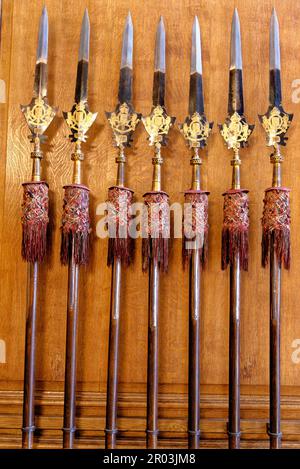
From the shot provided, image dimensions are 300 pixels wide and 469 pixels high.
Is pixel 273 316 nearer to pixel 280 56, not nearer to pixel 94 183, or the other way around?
pixel 94 183

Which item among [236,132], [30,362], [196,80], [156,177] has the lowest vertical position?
[30,362]

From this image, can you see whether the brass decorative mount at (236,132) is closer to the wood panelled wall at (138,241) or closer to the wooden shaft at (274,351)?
the wood panelled wall at (138,241)

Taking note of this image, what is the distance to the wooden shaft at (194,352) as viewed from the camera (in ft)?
5.02

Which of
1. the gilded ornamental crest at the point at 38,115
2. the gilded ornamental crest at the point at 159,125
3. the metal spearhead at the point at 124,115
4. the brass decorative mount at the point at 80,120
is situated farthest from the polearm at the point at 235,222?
the gilded ornamental crest at the point at 38,115

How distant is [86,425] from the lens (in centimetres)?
161

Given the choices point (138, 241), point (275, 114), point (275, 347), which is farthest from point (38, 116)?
point (275, 347)

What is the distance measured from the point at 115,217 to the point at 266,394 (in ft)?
2.07

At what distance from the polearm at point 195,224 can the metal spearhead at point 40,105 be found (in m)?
0.38

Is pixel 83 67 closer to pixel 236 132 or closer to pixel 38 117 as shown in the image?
pixel 38 117

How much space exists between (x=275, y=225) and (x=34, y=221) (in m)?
0.63

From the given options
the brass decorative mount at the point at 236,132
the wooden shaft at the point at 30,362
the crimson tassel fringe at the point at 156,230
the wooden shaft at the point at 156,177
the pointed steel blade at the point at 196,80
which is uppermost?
the pointed steel blade at the point at 196,80

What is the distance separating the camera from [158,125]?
165 centimetres

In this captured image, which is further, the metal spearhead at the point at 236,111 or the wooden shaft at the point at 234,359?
the metal spearhead at the point at 236,111

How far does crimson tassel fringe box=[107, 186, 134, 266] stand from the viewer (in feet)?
5.26
